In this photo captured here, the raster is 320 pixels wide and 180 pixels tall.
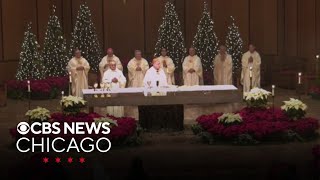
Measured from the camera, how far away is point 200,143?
46.6 feet

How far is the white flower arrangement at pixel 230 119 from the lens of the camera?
14.1 metres

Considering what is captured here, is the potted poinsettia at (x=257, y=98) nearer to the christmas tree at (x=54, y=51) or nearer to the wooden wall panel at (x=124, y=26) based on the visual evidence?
the christmas tree at (x=54, y=51)

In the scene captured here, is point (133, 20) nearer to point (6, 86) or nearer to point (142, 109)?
point (6, 86)

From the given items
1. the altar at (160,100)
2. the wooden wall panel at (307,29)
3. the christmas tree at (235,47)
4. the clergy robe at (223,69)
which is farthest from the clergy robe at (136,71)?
the wooden wall panel at (307,29)

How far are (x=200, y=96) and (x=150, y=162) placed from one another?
309cm

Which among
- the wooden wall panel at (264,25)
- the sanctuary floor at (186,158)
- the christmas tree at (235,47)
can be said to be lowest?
the sanctuary floor at (186,158)

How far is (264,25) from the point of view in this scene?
2450cm

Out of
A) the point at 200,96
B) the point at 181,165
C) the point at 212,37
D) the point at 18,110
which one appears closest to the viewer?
the point at 181,165

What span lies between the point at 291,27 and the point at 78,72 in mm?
7474

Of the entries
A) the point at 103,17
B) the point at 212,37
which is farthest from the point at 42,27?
the point at 212,37

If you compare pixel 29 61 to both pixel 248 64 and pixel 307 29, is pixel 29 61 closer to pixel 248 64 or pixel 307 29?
pixel 248 64

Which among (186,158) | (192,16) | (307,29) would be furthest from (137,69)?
(186,158)

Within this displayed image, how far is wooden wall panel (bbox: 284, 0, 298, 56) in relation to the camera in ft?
78.0

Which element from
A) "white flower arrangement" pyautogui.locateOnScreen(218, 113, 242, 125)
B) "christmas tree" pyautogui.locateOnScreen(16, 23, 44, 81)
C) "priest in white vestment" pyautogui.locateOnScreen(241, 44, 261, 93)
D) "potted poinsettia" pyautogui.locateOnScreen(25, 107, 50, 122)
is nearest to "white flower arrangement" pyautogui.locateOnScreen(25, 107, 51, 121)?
"potted poinsettia" pyautogui.locateOnScreen(25, 107, 50, 122)
